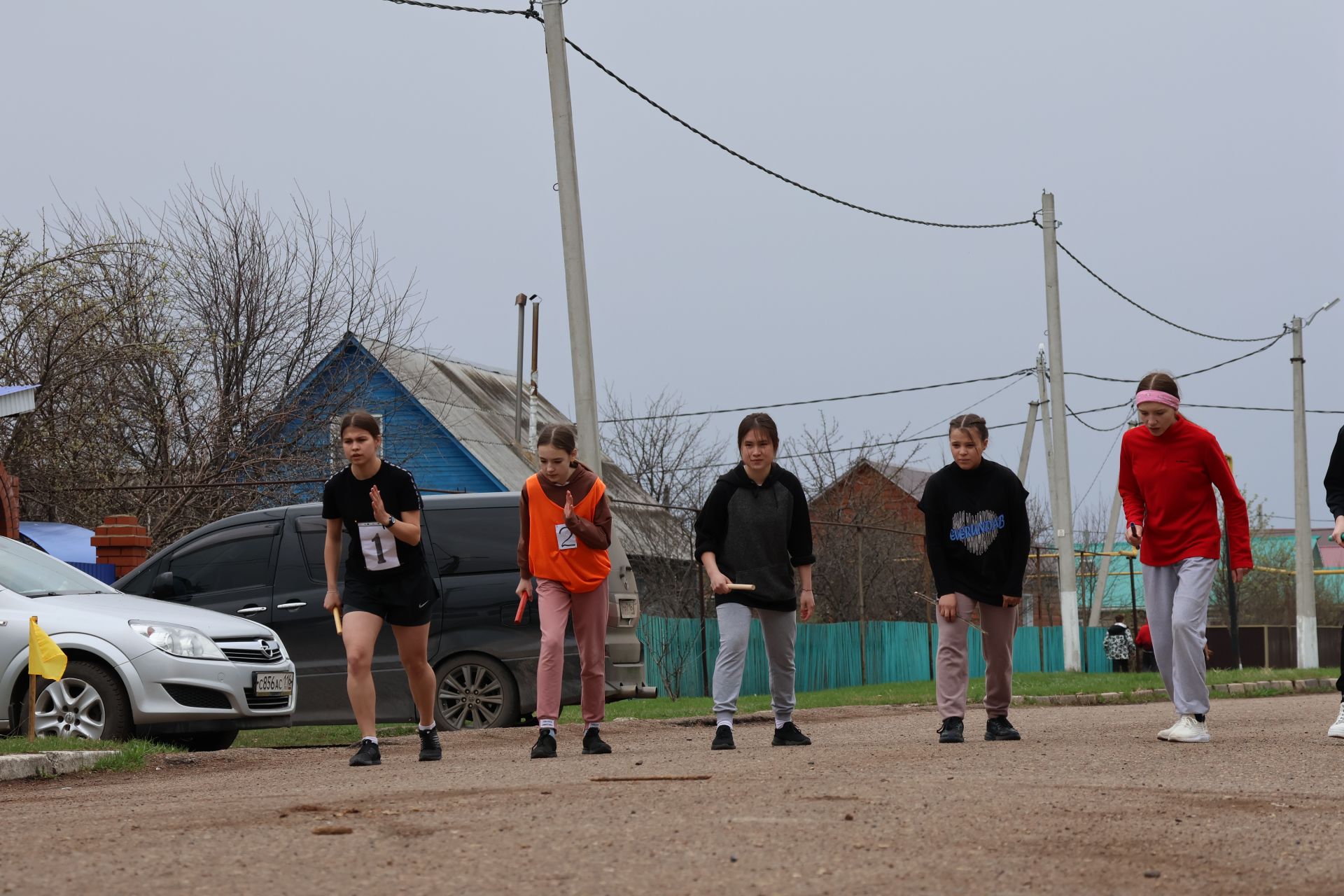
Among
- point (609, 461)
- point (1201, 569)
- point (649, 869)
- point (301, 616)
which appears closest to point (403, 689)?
point (301, 616)

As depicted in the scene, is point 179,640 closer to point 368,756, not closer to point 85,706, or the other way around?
point 85,706

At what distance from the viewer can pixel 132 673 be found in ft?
Result: 32.9

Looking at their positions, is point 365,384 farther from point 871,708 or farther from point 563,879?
point 563,879

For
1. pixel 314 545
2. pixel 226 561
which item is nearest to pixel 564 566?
pixel 314 545

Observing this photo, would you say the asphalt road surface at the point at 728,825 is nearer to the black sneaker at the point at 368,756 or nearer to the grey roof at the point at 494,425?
the black sneaker at the point at 368,756

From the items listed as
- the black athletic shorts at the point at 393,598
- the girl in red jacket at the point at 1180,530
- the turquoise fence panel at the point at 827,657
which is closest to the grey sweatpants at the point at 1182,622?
the girl in red jacket at the point at 1180,530

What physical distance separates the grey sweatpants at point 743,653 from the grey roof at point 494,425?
1776 cm

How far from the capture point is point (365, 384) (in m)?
24.6

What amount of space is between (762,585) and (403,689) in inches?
170

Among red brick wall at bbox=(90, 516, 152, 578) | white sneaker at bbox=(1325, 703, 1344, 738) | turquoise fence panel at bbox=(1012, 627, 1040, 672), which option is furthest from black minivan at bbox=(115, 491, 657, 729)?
turquoise fence panel at bbox=(1012, 627, 1040, 672)

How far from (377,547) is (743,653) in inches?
83.5

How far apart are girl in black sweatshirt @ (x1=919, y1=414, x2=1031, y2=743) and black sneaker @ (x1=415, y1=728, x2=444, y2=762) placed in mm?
2730

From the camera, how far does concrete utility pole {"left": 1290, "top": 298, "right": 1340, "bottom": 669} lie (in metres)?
31.1

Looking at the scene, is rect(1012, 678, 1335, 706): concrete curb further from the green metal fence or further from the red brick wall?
the red brick wall
